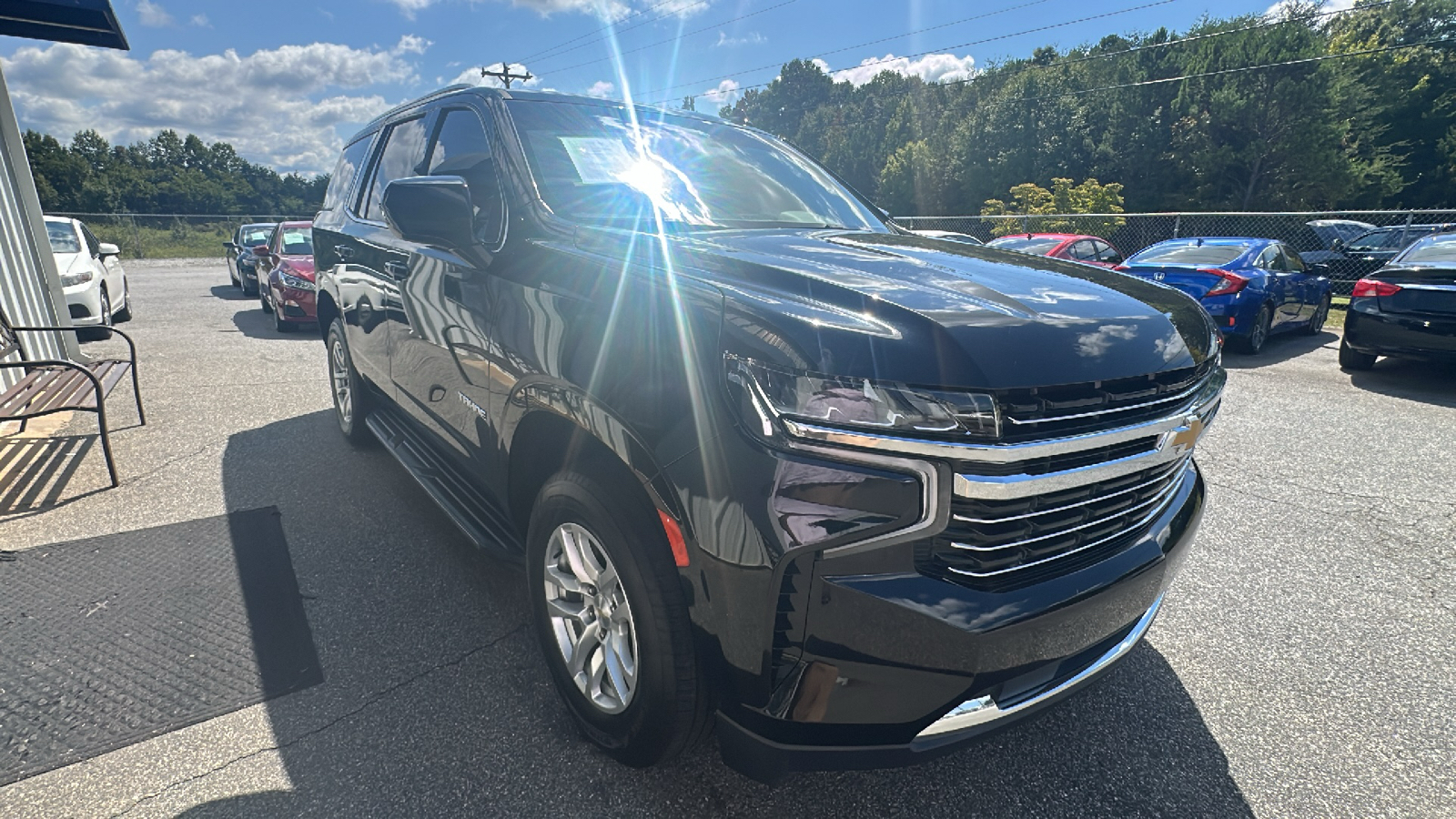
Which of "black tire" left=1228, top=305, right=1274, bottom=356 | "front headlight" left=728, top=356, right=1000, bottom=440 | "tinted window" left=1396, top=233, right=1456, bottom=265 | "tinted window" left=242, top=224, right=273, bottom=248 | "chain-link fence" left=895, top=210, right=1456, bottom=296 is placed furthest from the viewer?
"tinted window" left=242, top=224, right=273, bottom=248

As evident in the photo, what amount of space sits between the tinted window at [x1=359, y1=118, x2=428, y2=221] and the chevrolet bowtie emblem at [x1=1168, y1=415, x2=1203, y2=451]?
3.23 m

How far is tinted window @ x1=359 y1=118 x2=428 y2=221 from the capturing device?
3.52 meters

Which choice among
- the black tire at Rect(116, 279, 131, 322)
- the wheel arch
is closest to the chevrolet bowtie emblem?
the wheel arch

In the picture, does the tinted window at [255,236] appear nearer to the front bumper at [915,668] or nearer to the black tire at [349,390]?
the black tire at [349,390]

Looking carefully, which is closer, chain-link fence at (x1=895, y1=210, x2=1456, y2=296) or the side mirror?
the side mirror

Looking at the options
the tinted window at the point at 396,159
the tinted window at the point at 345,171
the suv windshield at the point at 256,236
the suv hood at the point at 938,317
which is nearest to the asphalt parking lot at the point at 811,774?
the suv hood at the point at 938,317

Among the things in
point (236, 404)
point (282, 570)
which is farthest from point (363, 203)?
point (236, 404)

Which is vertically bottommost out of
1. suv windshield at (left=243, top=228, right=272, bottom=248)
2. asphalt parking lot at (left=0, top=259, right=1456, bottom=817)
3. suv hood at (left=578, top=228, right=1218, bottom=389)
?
asphalt parking lot at (left=0, top=259, right=1456, bottom=817)

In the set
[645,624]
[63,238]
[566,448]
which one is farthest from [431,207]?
[63,238]

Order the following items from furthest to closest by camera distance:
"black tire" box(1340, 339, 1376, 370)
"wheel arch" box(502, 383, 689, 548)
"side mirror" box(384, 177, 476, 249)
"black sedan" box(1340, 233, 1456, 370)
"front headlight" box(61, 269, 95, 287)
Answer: "front headlight" box(61, 269, 95, 287) → "black tire" box(1340, 339, 1376, 370) → "black sedan" box(1340, 233, 1456, 370) → "side mirror" box(384, 177, 476, 249) → "wheel arch" box(502, 383, 689, 548)

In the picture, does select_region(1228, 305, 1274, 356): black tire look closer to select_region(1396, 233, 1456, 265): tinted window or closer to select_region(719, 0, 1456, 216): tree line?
select_region(1396, 233, 1456, 265): tinted window

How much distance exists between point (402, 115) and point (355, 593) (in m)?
2.44

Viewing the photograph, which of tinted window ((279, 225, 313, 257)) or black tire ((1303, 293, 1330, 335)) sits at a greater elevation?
tinted window ((279, 225, 313, 257))

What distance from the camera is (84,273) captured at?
9.19m
